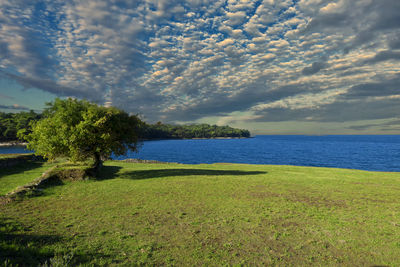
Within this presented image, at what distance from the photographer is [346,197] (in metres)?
15.7

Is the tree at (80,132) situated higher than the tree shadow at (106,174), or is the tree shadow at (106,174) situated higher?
the tree at (80,132)

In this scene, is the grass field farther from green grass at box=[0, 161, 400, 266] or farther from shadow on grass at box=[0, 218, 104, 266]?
shadow on grass at box=[0, 218, 104, 266]

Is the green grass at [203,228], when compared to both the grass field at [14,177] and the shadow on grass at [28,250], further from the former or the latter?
the grass field at [14,177]

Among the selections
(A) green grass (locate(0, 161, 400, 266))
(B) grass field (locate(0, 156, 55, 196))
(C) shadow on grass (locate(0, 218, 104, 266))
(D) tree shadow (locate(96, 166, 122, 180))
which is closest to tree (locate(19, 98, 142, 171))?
(D) tree shadow (locate(96, 166, 122, 180))

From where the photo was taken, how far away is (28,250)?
6844mm

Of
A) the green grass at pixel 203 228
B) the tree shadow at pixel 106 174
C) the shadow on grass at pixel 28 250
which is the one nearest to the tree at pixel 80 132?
the tree shadow at pixel 106 174

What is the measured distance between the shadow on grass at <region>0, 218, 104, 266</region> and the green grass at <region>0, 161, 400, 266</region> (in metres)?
0.03

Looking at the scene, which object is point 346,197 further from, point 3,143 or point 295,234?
point 3,143

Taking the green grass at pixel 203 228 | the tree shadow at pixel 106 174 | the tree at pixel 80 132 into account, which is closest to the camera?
the green grass at pixel 203 228

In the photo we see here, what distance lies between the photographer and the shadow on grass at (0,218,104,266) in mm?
6219

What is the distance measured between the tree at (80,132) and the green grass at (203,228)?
6.52 m

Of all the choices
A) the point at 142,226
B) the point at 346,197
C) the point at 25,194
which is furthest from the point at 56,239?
the point at 346,197

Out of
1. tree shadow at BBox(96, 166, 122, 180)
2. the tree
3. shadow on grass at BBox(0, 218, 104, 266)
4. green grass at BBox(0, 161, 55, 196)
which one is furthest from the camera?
tree shadow at BBox(96, 166, 122, 180)

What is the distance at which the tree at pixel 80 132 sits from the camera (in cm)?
2139
